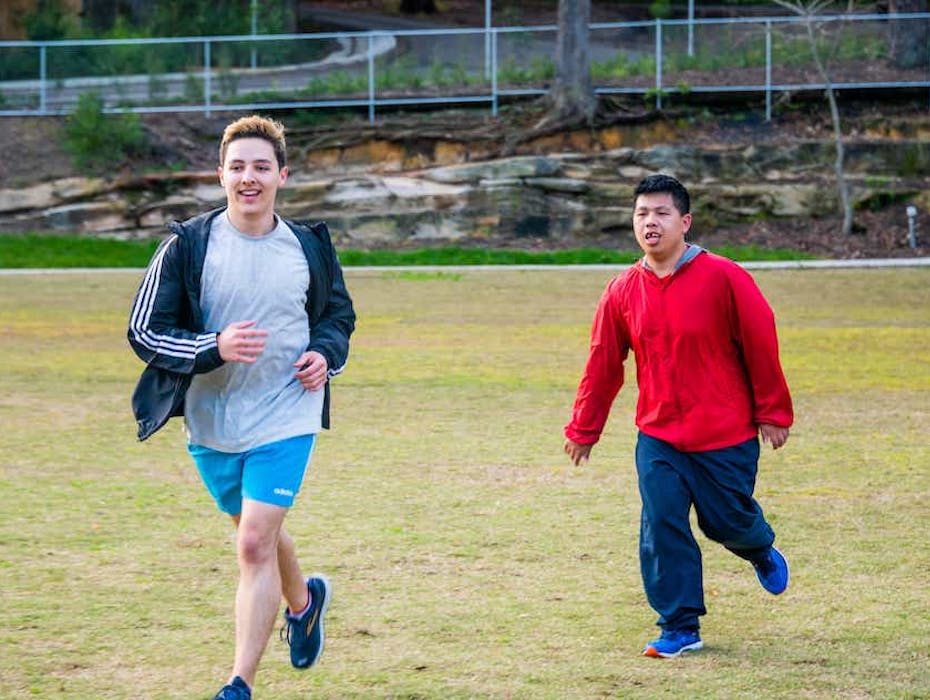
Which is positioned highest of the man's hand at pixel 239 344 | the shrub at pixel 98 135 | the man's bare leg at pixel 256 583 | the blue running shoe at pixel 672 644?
the shrub at pixel 98 135

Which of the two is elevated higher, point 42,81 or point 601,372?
point 42,81

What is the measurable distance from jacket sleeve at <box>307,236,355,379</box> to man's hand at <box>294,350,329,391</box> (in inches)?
2.1

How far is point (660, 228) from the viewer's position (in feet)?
19.5

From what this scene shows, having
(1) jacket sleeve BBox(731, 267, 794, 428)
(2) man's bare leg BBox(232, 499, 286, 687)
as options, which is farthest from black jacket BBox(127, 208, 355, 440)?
(1) jacket sleeve BBox(731, 267, 794, 428)

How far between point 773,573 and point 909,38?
1075 inches

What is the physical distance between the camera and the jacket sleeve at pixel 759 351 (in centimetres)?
588

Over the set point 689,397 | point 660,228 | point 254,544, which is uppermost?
point 660,228

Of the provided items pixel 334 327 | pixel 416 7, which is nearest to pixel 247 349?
pixel 334 327

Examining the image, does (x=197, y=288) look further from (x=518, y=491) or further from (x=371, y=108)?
(x=371, y=108)

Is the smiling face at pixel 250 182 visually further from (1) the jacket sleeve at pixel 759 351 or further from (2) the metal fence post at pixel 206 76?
(2) the metal fence post at pixel 206 76

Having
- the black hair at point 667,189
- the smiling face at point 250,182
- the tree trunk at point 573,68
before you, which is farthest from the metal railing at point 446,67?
the smiling face at point 250,182

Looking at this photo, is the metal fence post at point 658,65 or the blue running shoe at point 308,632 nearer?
the blue running shoe at point 308,632

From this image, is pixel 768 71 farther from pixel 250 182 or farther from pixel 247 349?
pixel 247 349

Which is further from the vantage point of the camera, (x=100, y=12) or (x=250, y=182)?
(x=100, y=12)
